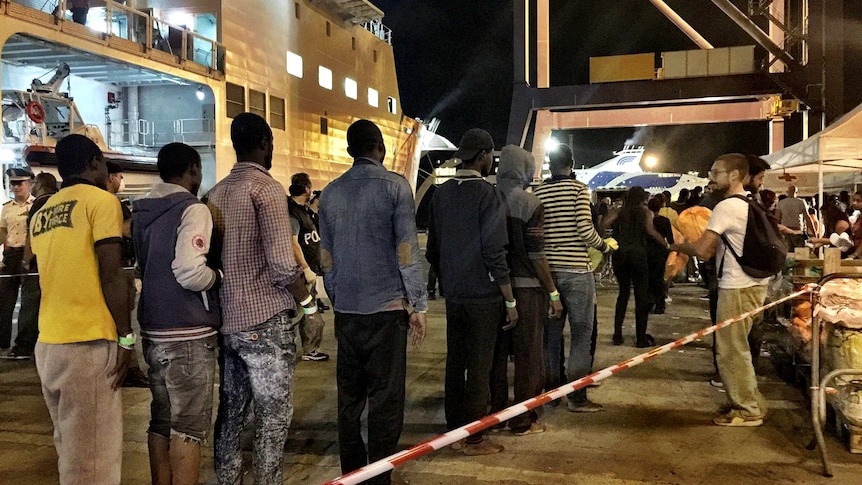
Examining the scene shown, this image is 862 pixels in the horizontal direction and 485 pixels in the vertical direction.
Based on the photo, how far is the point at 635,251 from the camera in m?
7.05

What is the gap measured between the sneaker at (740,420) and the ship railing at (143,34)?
39.4ft

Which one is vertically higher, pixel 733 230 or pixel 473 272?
pixel 733 230

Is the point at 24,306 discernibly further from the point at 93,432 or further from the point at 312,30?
the point at 312,30

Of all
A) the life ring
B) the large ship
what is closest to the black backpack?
the large ship

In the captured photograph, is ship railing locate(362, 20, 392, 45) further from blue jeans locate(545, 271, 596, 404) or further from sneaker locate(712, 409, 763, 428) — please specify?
sneaker locate(712, 409, 763, 428)

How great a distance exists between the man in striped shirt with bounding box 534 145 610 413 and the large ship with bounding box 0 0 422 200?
925cm

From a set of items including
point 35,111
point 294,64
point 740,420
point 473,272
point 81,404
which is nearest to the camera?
point 81,404

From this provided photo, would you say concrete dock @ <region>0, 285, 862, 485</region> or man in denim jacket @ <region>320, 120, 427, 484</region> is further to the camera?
concrete dock @ <region>0, 285, 862, 485</region>

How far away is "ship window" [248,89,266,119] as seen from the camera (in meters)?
16.4

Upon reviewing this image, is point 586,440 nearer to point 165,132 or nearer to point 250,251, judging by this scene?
point 250,251

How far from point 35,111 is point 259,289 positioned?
10385mm

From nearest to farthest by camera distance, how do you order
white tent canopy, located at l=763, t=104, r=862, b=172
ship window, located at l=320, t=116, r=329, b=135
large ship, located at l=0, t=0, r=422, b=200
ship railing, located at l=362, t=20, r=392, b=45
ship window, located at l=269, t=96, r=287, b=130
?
white tent canopy, located at l=763, t=104, r=862, b=172
large ship, located at l=0, t=0, r=422, b=200
ship window, located at l=269, t=96, r=287, b=130
ship window, located at l=320, t=116, r=329, b=135
ship railing, located at l=362, t=20, r=392, b=45

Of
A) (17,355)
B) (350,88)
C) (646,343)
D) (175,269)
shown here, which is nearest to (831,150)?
(646,343)

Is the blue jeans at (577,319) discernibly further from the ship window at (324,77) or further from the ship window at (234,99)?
the ship window at (324,77)
